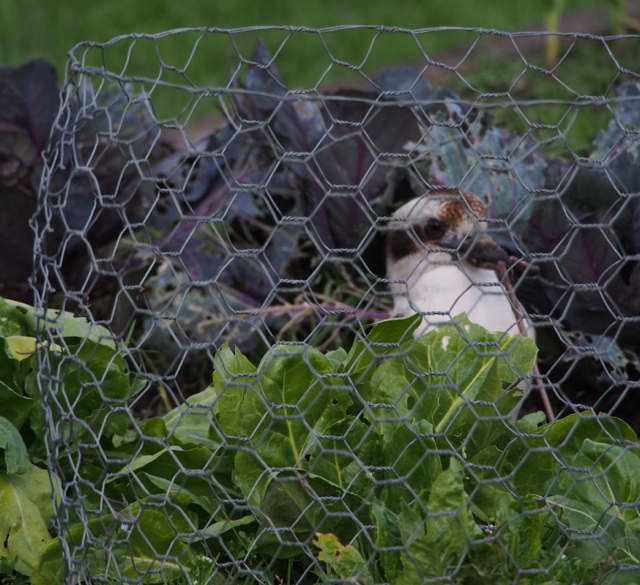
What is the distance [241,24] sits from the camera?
624 centimetres

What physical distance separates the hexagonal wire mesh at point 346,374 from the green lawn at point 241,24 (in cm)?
293

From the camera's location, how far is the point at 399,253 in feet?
8.73

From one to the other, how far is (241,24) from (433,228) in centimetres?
433

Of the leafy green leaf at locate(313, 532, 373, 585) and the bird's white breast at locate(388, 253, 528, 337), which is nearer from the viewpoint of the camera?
the leafy green leaf at locate(313, 532, 373, 585)

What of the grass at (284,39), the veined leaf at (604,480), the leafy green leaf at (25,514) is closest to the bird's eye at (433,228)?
the veined leaf at (604,480)

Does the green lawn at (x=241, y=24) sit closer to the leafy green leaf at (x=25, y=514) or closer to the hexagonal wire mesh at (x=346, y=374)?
the hexagonal wire mesh at (x=346, y=374)

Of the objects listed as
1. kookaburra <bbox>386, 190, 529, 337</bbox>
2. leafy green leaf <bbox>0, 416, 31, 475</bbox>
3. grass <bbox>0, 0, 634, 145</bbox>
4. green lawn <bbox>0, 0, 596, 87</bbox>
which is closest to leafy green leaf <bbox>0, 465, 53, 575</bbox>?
leafy green leaf <bbox>0, 416, 31, 475</bbox>

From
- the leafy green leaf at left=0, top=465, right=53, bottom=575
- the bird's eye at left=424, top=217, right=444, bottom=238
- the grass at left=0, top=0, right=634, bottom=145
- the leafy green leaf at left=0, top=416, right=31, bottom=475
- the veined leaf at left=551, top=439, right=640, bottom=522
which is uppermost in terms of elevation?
the bird's eye at left=424, top=217, right=444, bottom=238

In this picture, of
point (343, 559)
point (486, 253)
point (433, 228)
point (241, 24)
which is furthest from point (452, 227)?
point (241, 24)

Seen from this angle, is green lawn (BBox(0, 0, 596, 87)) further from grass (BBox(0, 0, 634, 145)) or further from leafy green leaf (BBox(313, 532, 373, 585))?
leafy green leaf (BBox(313, 532, 373, 585))

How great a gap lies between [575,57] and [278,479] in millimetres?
4858

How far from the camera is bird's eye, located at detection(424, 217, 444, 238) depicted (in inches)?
94.0

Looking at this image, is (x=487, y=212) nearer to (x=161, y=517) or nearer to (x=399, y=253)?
(x=399, y=253)

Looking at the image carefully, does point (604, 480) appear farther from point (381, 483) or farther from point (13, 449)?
point (13, 449)
